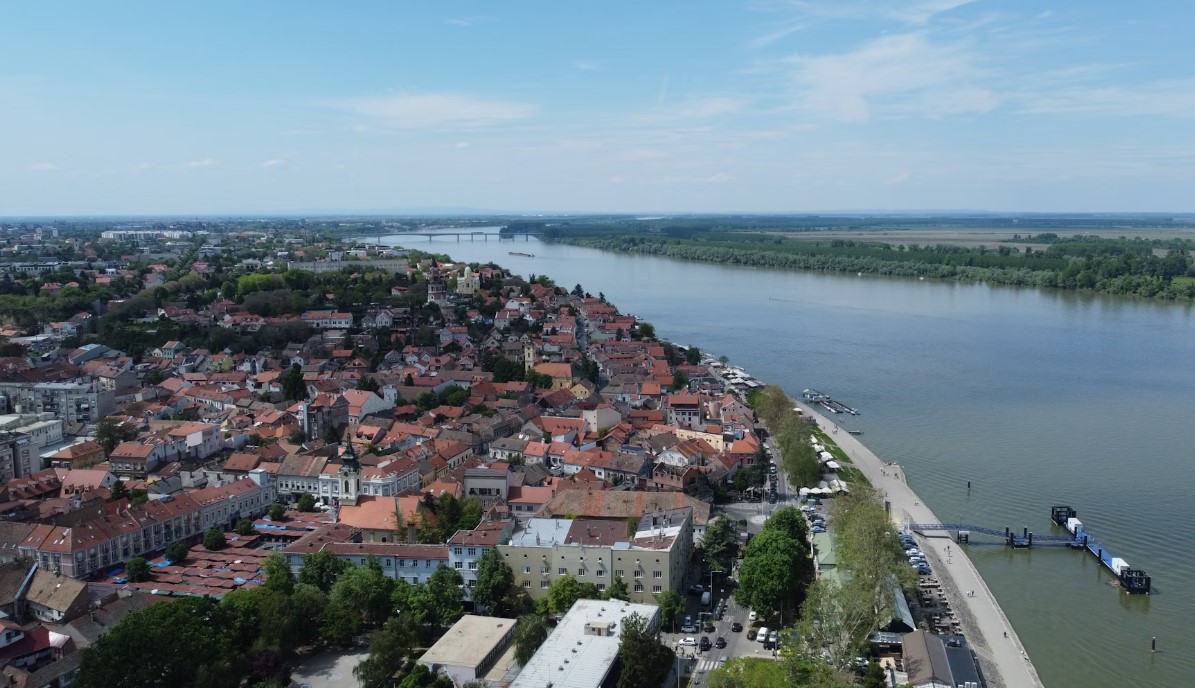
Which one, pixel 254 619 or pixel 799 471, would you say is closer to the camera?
pixel 254 619

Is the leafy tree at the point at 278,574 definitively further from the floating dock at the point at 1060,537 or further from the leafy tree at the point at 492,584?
the floating dock at the point at 1060,537

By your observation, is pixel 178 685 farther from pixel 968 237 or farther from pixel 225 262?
pixel 968 237

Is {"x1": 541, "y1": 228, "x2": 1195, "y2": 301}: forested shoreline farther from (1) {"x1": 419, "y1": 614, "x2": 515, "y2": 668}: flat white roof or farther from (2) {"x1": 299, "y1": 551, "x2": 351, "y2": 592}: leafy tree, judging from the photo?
(2) {"x1": 299, "y1": 551, "x2": 351, "y2": 592}: leafy tree

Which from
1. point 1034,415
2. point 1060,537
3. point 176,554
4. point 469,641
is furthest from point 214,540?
point 1034,415

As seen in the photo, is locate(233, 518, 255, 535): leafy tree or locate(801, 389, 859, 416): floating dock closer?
locate(233, 518, 255, 535): leafy tree

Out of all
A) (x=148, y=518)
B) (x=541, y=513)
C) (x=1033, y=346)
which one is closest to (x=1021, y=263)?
(x=1033, y=346)

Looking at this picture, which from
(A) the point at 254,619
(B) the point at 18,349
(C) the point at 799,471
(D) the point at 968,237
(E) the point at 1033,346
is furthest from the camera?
(D) the point at 968,237

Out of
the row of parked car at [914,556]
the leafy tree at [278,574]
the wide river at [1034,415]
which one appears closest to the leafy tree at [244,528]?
the leafy tree at [278,574]

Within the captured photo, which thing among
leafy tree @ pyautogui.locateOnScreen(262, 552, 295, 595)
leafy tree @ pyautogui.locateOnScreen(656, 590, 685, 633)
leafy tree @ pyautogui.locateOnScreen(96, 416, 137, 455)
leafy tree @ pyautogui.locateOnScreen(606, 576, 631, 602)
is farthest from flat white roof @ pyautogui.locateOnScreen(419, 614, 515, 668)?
leafy tree @ pyautogui.locateOnScreen(96, 416, 137, 455)
